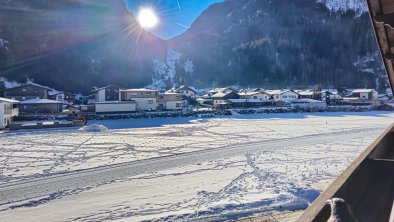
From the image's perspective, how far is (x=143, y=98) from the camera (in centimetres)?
4806

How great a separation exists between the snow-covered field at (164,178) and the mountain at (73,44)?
187ft

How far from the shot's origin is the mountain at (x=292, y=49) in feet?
364

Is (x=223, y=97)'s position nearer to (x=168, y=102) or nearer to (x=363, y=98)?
(x=168, y=102)

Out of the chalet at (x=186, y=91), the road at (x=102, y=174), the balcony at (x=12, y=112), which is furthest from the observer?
the chalet at (x=186, y=91)

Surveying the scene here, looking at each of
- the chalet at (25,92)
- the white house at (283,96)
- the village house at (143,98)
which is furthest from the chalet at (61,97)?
the white house at (283,96)

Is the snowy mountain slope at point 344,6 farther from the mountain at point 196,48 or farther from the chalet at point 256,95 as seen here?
the chalet at point 256,95

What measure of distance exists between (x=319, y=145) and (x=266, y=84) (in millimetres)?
92770

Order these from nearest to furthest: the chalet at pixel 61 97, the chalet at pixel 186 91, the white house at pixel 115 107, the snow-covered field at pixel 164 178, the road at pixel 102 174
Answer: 1. the snow-covered field at pixel 164 178
2. the road at pixel 102 174
3. the white house at pixel 115 107
4. the chalet at pixel 61 97
5. the chalet at pixel 186 91

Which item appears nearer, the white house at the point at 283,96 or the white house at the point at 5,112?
the white house at the point at 5,112

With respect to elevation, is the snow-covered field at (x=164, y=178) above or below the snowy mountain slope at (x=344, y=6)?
below

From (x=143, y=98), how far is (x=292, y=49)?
312ft

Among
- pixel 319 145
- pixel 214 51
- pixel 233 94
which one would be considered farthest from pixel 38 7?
pixel 319 145

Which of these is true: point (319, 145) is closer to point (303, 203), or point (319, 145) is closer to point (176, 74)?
point (303, 203)

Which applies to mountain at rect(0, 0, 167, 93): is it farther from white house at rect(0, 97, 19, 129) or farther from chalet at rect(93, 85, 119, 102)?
white house at rect(0, 97, 19, 129)
